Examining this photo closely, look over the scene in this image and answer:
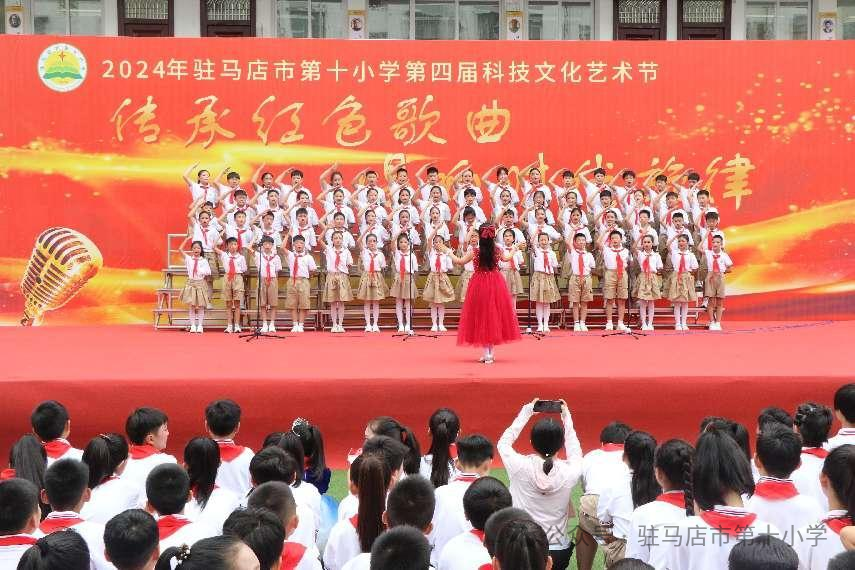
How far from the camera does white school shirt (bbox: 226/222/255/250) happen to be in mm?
10117

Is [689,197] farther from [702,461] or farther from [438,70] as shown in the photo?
[702,461]

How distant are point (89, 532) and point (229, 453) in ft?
3.75

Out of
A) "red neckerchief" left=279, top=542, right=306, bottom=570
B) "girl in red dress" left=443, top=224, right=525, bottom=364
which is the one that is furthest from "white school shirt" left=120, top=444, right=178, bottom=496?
"girl in red dress" left=443, top=224, right=525, bottom=364

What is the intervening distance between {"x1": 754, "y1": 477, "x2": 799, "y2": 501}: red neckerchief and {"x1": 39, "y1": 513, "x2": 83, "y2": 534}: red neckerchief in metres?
1.99

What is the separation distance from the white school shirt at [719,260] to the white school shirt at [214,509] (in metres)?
7.38

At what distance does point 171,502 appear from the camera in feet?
10.1

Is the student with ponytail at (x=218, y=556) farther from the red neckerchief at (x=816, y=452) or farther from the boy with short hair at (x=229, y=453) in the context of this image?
the red neckerchief at (x=816, y=452)

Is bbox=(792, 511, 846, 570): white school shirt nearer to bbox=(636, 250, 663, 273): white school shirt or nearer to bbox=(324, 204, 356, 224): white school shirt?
bbox=(636, 250, 663, 273): white school shirt

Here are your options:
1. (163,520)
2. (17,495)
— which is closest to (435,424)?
(163,520)

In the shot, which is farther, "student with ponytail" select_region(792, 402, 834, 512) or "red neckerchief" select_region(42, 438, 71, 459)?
"red neckerchief" select_region(42, 438, 71, 459)

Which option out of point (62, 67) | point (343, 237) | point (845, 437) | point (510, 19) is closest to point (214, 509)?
point (845, 437)

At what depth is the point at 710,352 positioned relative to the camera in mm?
7598

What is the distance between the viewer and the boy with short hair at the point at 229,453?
4.04m

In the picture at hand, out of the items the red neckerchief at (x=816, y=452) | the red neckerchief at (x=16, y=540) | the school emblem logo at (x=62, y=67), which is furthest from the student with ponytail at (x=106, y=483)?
the school emblem logo at (x=62, y=67)
